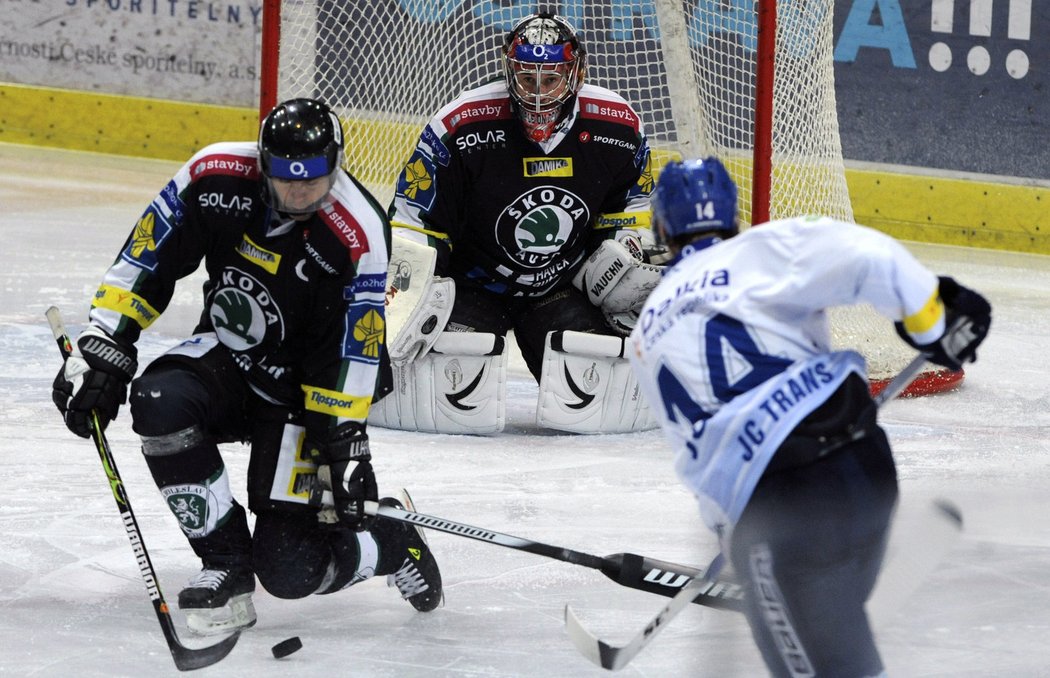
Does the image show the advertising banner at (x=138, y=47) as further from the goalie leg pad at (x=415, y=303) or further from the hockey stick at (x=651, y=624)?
the hockey stick at (x=651, y=624)

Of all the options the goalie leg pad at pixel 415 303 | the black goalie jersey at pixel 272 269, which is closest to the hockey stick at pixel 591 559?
the black goalie jersey at pixel 272 269

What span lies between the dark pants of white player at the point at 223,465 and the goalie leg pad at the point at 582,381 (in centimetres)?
154

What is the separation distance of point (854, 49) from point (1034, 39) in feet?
2.80

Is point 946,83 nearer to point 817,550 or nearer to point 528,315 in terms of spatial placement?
point 528,315

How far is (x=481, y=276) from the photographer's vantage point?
14.3 feet

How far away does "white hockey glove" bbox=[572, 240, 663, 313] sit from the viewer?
425 cm

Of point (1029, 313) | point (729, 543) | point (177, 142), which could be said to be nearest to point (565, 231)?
point (729, 543)

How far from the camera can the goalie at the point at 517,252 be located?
164 inches

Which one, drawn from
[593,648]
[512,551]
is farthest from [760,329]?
[512,551]

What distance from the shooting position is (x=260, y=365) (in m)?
2.79

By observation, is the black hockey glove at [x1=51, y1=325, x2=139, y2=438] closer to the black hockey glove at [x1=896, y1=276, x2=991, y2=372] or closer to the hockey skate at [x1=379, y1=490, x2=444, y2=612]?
the hockey skate at [x1=379, y1=490, x2=444, y2=612]

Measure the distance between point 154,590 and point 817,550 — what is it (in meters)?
1.23

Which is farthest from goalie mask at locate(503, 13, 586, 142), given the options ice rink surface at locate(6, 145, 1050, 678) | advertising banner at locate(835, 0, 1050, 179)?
advertising banner at locate(835, 0, 1050, 179)

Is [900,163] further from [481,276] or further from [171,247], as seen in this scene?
[171,247]
